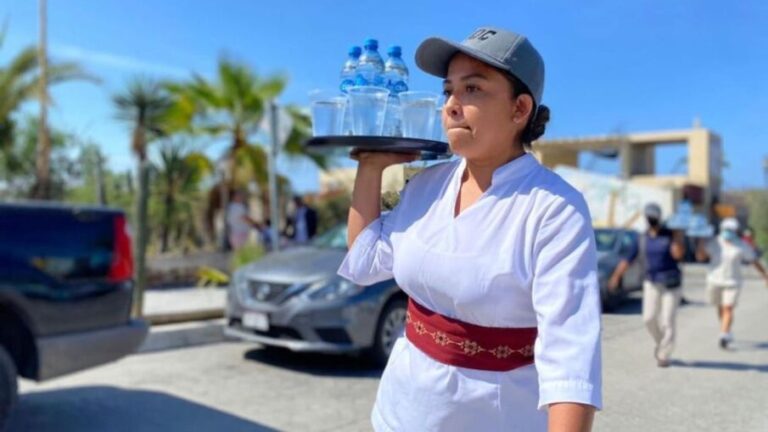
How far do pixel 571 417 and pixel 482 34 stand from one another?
2.78 ft

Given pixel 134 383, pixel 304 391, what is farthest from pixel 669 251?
pixel 134 383

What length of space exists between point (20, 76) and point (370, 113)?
1366 cm

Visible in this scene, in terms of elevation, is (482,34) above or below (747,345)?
above

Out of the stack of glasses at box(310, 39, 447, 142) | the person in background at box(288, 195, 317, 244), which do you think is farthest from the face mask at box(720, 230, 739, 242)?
the stack of glasses at box(310, 39, 447, 142)

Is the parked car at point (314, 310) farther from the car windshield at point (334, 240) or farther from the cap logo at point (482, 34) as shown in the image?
the cap logo at point (482, 34)

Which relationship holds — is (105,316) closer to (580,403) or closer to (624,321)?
(624,321)

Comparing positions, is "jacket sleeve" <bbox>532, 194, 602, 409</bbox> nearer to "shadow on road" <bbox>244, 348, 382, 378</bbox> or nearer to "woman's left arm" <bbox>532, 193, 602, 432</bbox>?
"woman's left arm" <bbox>532, 193, 602, 432</bbox>

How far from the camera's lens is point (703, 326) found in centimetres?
952

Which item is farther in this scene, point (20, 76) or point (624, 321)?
point (20, 76)

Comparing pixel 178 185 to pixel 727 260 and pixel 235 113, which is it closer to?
pixel 235 113

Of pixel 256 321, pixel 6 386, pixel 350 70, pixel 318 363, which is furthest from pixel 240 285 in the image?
pixel 350 70

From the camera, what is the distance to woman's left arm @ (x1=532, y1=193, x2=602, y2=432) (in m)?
1.38

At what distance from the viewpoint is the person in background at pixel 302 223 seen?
1224 cm

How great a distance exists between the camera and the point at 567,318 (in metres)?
1.41
